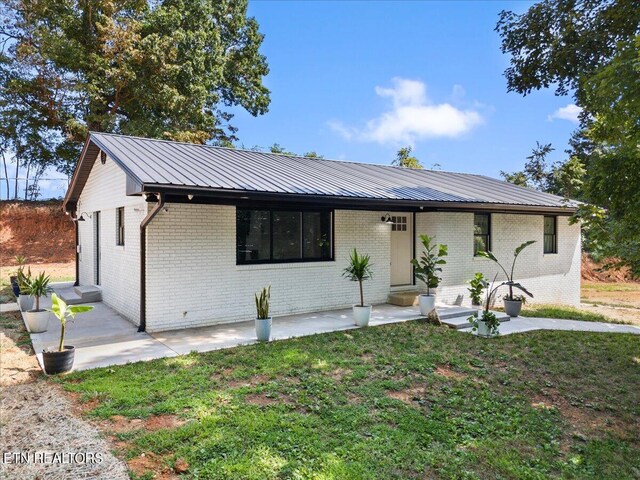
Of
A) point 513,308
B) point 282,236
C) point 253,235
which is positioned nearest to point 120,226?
point 253,235

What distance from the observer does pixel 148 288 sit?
25.9 feet

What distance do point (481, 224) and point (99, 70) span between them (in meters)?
19.4

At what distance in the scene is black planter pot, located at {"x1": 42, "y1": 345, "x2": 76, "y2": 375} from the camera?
18.3 feet

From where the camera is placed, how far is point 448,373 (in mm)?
→ 5973

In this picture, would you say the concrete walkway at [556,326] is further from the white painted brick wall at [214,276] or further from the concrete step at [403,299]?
the white painted brick wall at [214,276]

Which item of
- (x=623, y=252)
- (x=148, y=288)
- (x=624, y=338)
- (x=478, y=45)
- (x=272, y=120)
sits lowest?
(x=624, y=338)

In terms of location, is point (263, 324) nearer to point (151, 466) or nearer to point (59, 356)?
point (59, 356)

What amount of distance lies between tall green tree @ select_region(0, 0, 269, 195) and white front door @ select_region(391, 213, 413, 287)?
14.6 m

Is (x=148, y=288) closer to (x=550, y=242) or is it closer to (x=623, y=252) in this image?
(x=623, y=252)

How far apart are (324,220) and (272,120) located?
74.4 ft

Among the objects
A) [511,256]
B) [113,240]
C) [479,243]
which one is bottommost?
[511,256]

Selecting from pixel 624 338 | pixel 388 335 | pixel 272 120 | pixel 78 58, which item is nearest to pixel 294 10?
pixel 78 58

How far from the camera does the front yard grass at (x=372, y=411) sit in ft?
11.7

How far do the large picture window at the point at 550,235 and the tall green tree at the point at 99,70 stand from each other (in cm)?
1754
